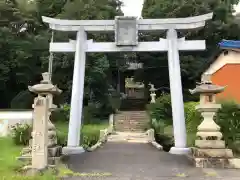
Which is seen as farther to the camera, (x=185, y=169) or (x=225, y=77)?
(x=225, y=77)

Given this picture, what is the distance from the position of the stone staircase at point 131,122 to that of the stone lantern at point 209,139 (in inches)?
657

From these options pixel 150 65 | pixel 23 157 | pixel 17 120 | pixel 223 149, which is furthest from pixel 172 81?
pixel 150 65

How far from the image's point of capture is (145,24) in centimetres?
1495

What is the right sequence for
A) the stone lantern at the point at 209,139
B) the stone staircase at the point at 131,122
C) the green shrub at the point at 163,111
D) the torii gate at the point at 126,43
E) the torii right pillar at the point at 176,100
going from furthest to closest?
the stone staircase at the point at 131,122 → the green shrub at the point at 163,111 → the torii gate at the point at 126,43 → the torii right pillar at the point at 176,100 → the stone lantern at the point at 209,139

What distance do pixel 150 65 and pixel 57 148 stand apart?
87.6 feet

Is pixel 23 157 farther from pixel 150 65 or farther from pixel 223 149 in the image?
pixel 150 65

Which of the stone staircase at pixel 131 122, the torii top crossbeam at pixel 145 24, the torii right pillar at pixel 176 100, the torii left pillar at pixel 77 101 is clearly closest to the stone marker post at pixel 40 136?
the torii left pillar at pixel 77 101

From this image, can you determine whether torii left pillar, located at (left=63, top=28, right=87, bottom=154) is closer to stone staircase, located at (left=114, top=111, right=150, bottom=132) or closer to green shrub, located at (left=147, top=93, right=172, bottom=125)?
green shrub, located at (left=147, top=93, right=172, bottom=125)

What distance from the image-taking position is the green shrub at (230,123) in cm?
Result: 1321

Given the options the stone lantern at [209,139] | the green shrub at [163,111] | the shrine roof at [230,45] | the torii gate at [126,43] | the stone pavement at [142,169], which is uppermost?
the shrine roof at [230,45]

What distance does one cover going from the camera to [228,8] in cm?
3622

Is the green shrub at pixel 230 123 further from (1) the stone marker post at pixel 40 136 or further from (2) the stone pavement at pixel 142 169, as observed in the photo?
(1) the stone marker post at pixel 40 136

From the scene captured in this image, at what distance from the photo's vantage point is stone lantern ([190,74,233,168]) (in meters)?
10.5

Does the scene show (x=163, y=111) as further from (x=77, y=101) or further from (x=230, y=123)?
(x=77, y=101)
